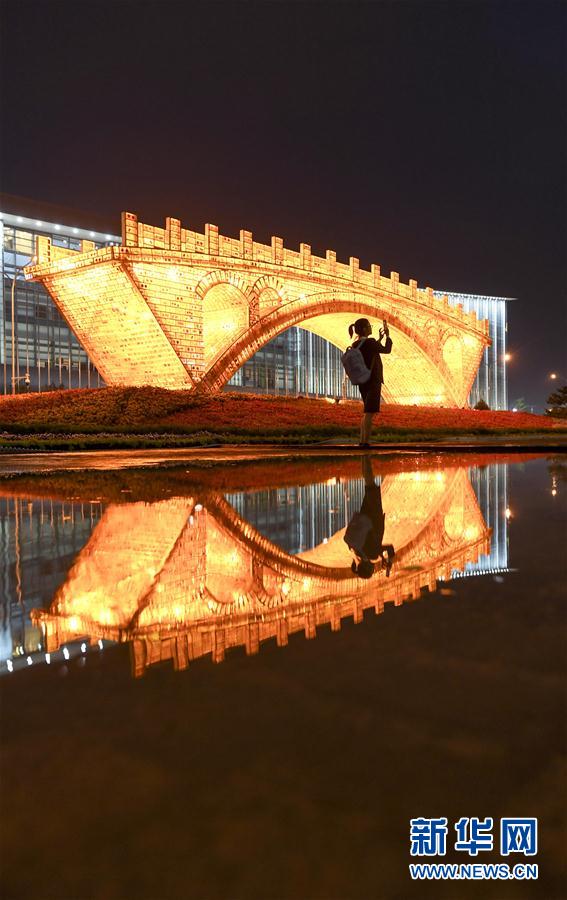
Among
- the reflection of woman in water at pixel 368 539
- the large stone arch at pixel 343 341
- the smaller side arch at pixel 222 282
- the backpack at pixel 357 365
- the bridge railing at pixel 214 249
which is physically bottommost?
the reflection of woman in water at pixel 368 539

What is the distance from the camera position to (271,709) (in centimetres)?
162

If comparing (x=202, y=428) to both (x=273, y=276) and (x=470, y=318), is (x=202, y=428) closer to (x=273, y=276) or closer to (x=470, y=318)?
(x=273, y=276)

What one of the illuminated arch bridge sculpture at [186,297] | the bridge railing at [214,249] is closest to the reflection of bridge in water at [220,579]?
the illuminated arch bridge sculpture at [186,297]

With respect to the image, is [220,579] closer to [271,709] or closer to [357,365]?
[271,709]

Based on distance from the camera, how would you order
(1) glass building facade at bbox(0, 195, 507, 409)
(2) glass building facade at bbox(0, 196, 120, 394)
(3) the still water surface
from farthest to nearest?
(1) glass building facade at bbox(0, 195, 507, 409), (2) glass building facade at bbox(0, 196, 120, 394), (3) the still water surface

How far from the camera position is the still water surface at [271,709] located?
1118mm

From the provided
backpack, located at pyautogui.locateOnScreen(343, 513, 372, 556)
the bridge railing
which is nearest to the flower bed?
the bridge railing

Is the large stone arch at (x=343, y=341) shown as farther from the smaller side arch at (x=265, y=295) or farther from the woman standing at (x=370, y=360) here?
the woman standing at (x=370, y=360)

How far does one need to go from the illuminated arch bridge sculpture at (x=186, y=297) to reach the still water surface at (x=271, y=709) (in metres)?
22.3

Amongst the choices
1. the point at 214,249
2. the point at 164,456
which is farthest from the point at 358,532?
the point at 214,249

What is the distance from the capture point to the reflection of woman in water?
3309 mm

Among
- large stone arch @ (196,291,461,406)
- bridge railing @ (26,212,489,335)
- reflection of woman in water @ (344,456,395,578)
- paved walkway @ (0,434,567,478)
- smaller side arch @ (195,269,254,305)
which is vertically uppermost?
bridge railing @ (26,212,489,335)

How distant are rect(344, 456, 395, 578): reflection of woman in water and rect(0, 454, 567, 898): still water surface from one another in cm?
4

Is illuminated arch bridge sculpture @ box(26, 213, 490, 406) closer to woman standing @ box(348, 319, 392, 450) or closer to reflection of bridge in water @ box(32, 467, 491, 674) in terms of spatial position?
woman standing @ box(348, 319, 392, 450)
